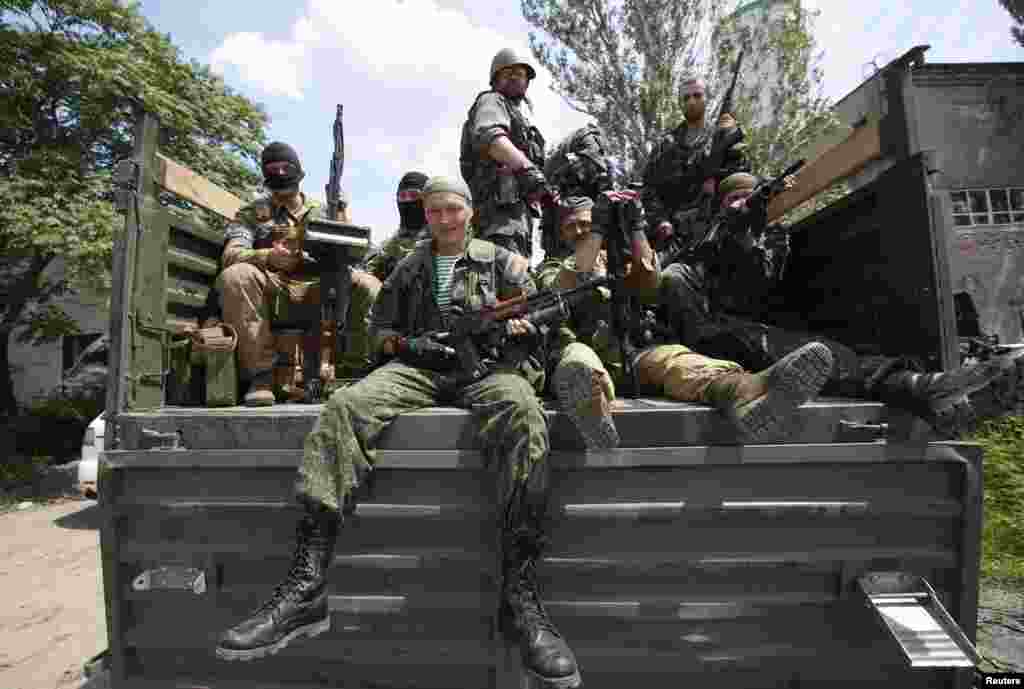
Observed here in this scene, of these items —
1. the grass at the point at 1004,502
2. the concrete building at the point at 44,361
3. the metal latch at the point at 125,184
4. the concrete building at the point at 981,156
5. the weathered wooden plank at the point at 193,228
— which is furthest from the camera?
the concrete building at the point at 981,156

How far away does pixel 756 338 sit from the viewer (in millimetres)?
3232

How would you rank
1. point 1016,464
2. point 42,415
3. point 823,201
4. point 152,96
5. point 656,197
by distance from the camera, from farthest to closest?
point 823,201 < point 42,415 < point 152,96 < point 1016,464 < point 656,197

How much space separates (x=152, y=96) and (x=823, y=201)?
1276 centimetres

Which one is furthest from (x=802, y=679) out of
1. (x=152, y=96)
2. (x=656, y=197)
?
(x=152, y=96)

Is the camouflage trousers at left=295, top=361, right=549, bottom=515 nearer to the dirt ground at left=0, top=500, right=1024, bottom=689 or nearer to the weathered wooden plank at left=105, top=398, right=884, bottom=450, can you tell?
the weathered wooden plank at left=105, top=398, right=884, bottom=450

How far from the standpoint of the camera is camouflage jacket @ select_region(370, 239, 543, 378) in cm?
277

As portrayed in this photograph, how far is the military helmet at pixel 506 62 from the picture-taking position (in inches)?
142

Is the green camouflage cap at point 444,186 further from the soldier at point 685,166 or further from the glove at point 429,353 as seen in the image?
the soldier at point 685,166

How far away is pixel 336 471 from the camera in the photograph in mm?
2059

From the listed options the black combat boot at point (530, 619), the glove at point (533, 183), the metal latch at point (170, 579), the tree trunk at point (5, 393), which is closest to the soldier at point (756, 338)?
the glove at point (533, 183)

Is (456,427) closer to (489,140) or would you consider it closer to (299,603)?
(299,603)

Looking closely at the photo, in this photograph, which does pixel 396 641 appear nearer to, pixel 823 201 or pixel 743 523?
pixel 743 523

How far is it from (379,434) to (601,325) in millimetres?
1378

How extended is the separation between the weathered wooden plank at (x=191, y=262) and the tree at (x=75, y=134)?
702 cm
